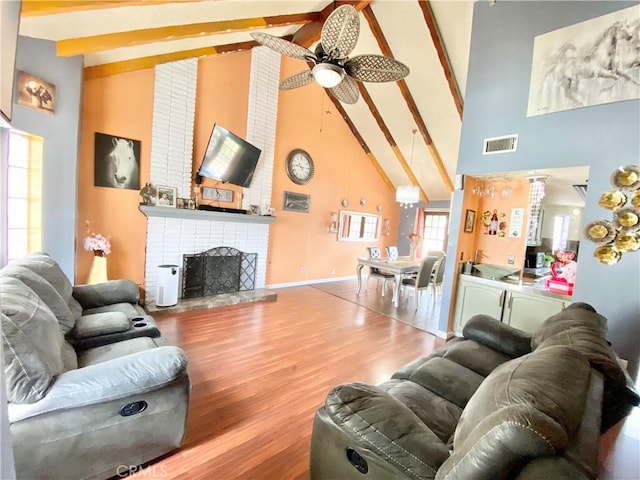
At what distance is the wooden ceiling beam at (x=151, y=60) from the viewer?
11.2 feet

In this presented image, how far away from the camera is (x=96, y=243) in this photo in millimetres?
3547

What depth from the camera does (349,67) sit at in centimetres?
252

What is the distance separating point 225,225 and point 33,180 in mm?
2317

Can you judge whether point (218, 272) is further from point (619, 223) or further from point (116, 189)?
point (619, 223)

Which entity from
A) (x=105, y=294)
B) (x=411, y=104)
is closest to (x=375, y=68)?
(x=105, y=294)

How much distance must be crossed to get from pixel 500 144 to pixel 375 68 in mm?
1871

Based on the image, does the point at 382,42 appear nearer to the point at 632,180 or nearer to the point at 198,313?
the point at 632,180

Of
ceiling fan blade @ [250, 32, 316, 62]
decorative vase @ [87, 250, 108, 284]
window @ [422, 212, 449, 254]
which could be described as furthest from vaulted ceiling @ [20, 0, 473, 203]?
decorative vase @ [87, 250, 108, 284]

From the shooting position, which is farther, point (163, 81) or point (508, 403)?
point (163, 81)

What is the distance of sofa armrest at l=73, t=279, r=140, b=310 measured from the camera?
8.33 feet

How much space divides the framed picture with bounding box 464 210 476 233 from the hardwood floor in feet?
5.04

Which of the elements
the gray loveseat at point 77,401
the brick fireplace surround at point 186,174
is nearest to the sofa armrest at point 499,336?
the gray loveseat at point 77,401

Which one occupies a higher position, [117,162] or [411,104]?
[411,104]

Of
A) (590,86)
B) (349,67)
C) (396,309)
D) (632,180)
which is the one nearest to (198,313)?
(396,309)
